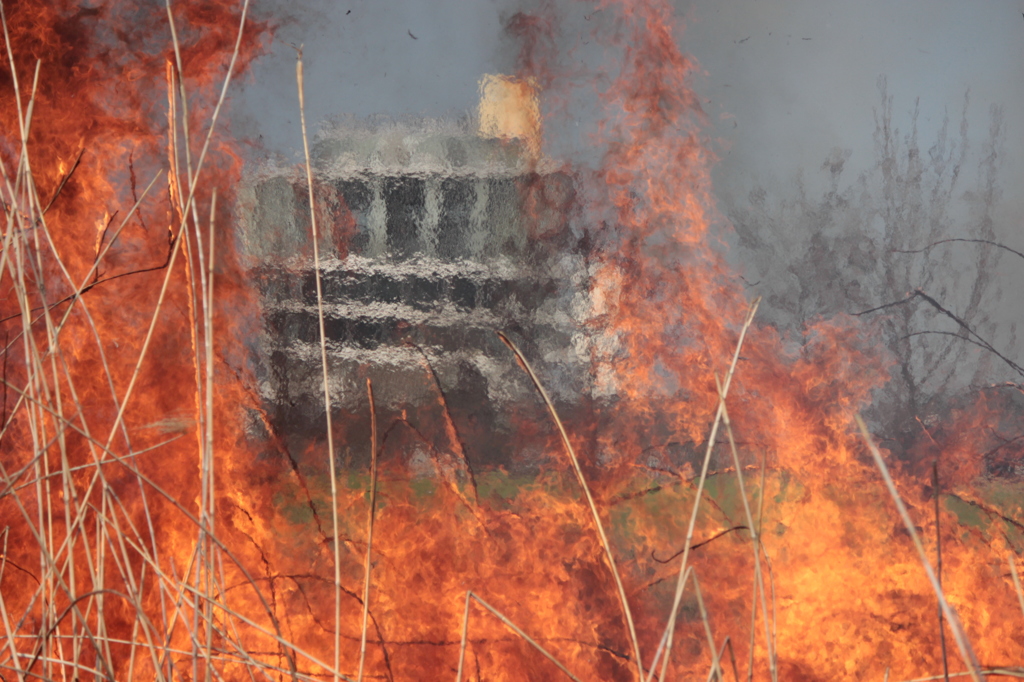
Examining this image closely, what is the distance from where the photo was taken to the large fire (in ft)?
4.21

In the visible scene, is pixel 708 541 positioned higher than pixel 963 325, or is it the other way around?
pixel 963 325

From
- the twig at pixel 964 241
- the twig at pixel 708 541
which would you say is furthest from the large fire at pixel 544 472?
the twig at pixel 964 241

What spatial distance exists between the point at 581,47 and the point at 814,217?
20.9 inches

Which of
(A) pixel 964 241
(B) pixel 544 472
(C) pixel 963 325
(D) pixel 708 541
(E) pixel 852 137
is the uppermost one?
(E) pixel 852 137

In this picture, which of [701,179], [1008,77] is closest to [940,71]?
[1008,77]

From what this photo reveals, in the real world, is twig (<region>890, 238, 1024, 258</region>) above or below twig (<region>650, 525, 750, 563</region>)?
above

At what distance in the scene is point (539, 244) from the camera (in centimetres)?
132

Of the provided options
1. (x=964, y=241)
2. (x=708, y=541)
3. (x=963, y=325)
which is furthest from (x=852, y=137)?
(x=708, y=541)

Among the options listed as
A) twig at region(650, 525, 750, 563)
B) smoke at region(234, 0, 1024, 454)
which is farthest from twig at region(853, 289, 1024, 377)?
twig at region(650, 525, 750, 563)

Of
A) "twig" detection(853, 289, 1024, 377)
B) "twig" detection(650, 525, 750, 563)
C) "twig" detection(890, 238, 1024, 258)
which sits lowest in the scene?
"twig" detection(650, 525, 750, 563)

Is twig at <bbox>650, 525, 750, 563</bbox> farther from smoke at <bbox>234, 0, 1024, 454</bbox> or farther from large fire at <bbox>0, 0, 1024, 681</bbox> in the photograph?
smoke at <bbox>234, 0, 1024, 454</bbox>

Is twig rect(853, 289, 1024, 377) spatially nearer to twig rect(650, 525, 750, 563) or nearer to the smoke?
the smoke

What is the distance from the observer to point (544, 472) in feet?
4.42

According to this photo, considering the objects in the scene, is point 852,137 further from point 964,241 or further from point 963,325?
point 963,325
